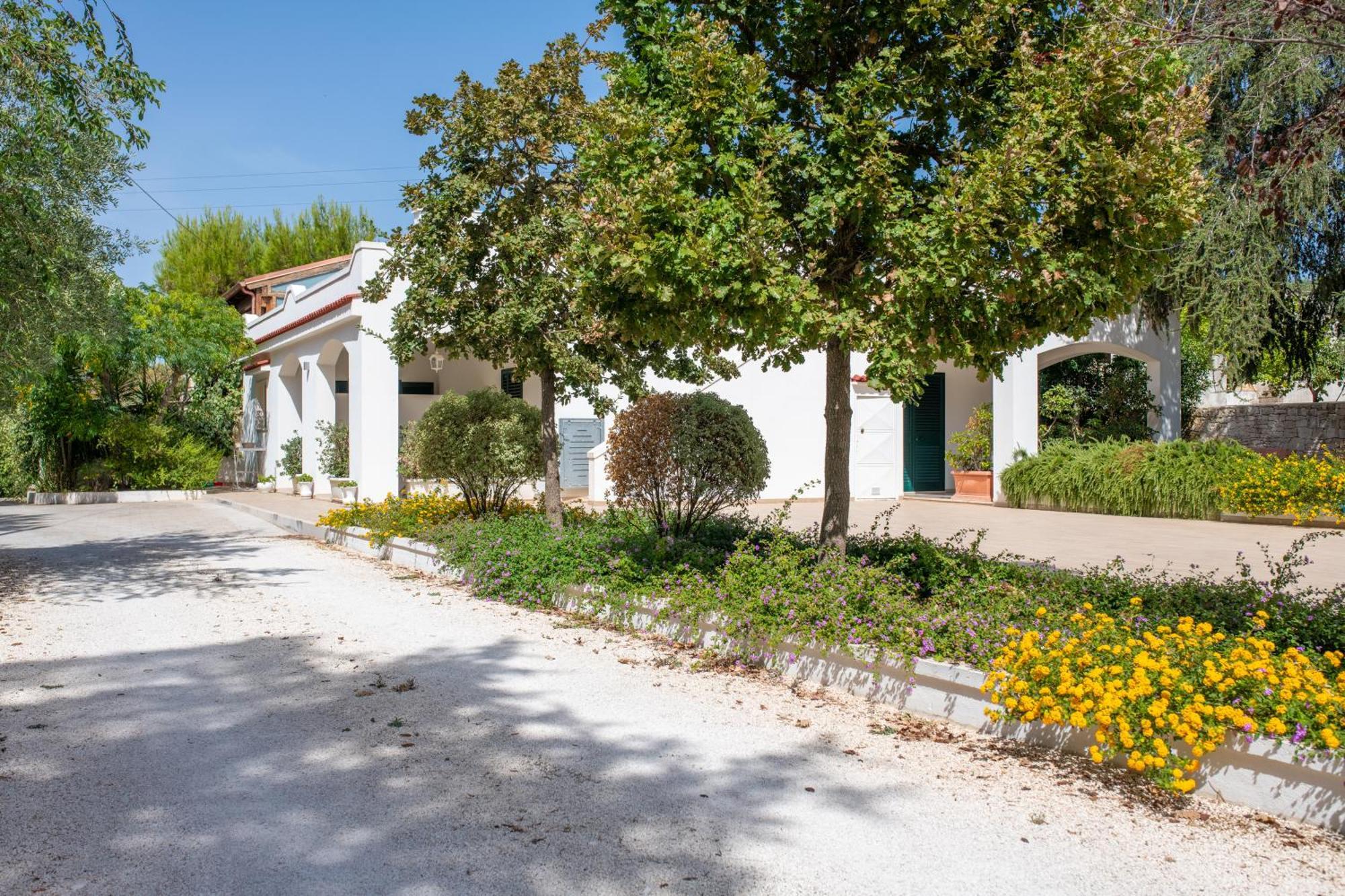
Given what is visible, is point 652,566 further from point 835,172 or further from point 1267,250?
point 1267,250

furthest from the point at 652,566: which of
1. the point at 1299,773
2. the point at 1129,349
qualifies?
the point at 1129,349

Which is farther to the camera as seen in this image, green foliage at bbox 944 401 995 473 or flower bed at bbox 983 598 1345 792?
green foliage at bbox 944 401 995 473

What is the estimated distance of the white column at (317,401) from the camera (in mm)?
19234

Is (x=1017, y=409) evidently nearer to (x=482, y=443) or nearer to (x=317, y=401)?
(x=482, y=443)

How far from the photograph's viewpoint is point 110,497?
68.5 ft

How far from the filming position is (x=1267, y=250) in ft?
45.8

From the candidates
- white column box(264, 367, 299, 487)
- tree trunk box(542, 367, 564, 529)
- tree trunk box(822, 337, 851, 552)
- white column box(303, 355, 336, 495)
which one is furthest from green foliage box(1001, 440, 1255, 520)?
white column box(264, 367, 299, 487)

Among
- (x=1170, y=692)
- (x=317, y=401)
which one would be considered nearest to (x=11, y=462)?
(x=317, y=401)

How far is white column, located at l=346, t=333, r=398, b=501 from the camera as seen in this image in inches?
635

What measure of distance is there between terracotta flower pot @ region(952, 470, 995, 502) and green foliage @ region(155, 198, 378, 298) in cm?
2534

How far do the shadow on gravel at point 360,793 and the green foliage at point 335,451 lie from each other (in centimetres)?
1406

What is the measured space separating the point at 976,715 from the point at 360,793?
2776 mm

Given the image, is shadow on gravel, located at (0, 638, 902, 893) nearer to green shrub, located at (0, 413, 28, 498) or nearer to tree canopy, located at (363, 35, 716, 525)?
tree canopy, located at (363, 35, 716, 525)

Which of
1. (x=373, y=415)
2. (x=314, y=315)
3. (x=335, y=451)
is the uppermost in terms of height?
(x=314, y=315)
